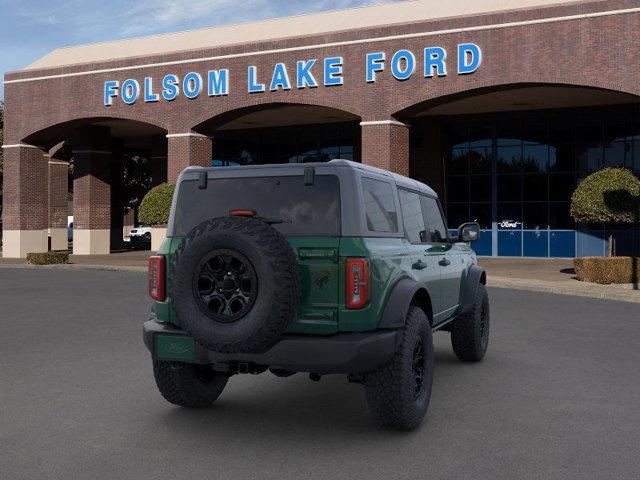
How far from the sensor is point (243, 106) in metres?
31.3

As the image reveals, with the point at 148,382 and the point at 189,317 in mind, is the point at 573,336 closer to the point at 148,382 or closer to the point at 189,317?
the point at 148,382

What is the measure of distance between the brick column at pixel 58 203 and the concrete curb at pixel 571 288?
27.0 m

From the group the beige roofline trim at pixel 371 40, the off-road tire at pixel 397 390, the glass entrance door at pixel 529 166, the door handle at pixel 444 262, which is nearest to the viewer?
the off-road tire at pixel 397 390

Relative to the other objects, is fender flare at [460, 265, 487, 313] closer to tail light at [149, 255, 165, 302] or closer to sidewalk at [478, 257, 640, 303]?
tail light at [149, 255, 165, 302]

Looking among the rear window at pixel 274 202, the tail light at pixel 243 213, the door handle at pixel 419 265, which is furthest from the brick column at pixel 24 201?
the tail light at pixel 243 213

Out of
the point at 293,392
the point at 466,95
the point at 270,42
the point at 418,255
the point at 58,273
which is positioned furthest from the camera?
the point at 270,42

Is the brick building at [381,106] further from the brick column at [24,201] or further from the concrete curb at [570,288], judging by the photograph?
the concrete curb at [570,288]

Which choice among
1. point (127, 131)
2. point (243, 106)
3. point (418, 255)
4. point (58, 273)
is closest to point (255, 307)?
point (418, 255)

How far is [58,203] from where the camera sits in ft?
138

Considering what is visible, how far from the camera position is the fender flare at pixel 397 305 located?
19.0 feet

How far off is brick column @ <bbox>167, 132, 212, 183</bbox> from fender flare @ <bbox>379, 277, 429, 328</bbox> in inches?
1076

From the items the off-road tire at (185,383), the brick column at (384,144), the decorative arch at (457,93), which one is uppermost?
the decorative arch at (457,93)

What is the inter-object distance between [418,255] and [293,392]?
5.96ft

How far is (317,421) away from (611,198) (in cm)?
1839
